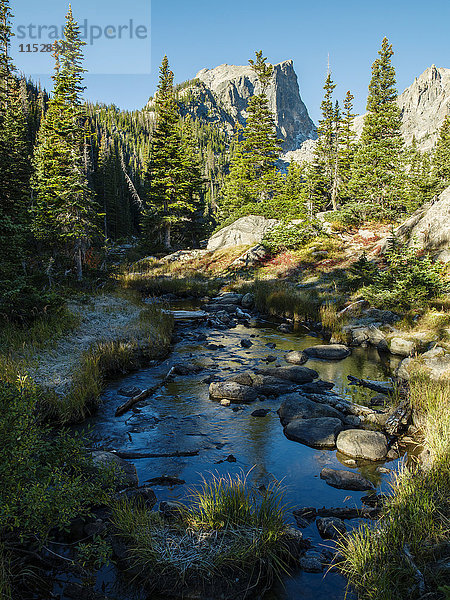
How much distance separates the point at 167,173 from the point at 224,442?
1308 inches

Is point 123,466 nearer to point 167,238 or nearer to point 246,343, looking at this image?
point 246,343

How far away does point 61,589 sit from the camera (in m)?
4.15

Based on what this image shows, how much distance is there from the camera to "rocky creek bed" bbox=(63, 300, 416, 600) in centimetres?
541

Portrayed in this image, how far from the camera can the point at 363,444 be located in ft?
23.1

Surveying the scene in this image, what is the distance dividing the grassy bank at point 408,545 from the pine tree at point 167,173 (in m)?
34.4

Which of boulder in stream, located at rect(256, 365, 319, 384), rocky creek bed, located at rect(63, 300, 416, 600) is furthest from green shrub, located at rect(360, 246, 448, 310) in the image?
boulder in stream, located at rect(256, 365, 319, 384)

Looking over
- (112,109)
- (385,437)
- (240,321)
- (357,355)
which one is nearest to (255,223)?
(240,321)

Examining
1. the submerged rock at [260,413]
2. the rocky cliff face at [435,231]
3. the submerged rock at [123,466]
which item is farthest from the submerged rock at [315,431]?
the rocky cliff face at [435,231]

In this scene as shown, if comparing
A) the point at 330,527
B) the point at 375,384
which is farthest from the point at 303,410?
the point at 330,527

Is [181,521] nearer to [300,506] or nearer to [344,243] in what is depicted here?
[300,506]

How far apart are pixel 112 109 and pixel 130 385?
574 feet

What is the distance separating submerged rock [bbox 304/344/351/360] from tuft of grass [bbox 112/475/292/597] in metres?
9.02

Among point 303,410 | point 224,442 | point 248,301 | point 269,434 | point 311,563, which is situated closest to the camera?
point 311,563

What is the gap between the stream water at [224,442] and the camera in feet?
17.2
